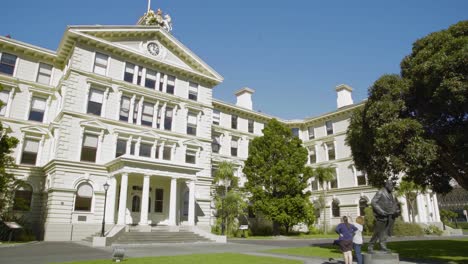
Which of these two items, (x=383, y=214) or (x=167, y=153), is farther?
(x=167, y=153)

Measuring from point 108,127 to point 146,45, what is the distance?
957cm

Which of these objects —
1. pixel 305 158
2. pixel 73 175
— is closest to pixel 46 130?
pixel 73 175

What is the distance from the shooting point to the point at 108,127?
95.1 feet

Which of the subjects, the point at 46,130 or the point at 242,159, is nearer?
the point at 46,130

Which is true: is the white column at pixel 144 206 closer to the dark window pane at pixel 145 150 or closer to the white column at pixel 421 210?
the dark window pane at pixel 145 150

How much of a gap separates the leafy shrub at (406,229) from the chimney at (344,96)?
58.6 feet

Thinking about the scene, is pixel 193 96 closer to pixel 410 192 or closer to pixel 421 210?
pixel 410 192

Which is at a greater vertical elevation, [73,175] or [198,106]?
[198,106]

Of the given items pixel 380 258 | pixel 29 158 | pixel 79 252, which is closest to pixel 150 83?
pixel 29 158

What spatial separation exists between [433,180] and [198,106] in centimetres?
2369

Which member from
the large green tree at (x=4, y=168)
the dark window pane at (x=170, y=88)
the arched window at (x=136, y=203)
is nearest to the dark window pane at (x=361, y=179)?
the dark window pane at (x=170, y=88)

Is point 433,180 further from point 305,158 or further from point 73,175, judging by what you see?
point 73,175

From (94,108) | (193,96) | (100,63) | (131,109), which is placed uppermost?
(100,63)

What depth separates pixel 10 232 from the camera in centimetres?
2320
